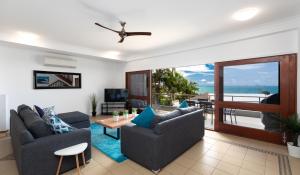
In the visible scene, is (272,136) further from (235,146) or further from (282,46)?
(282,46)

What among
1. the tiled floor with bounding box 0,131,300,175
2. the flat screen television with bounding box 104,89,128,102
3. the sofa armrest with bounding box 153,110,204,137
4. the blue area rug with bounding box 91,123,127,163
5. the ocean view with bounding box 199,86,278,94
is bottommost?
the tiled floor with bounding box 0,131,300,175

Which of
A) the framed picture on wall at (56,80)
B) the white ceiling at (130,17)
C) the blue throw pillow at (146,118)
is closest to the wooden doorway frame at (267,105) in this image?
the white ceiling at (130,17)

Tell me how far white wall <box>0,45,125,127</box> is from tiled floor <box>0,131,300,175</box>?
253 centimetres

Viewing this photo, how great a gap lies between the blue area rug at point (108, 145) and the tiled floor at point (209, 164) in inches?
4.2

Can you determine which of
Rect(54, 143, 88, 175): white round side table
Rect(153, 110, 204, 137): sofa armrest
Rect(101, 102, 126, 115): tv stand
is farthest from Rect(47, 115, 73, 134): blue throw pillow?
Rect(101, 102, 126, 115): tv stand

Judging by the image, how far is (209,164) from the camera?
2424 millimetres

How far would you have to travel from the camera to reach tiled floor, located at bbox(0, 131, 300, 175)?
2213 millimetres

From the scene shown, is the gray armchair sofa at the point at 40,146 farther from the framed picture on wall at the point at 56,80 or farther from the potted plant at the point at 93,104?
the potted plant at the point at 93,104

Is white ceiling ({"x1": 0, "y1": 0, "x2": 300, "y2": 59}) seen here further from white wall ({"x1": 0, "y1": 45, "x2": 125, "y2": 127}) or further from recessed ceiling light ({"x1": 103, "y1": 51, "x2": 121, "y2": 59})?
recessed ceiling light ({"x1": 103, "y1": 51, "x2": 121, "y2": 59})

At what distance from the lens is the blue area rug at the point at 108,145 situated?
105 inches

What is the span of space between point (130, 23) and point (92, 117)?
4009mm

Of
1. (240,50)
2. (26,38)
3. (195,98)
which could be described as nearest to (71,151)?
(26,38)

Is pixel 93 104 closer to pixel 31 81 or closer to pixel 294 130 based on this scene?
pixel 31 81

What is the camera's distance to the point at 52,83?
4906mm
